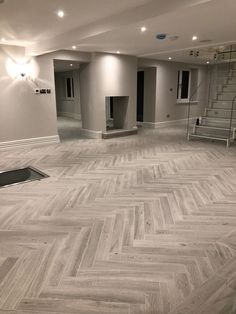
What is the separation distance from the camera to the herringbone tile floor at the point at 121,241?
174cm

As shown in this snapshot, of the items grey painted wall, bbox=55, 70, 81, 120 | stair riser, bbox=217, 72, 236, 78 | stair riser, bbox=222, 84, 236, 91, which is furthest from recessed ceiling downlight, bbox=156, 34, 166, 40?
grey painted wall, bbox=55, 70, 81, 120

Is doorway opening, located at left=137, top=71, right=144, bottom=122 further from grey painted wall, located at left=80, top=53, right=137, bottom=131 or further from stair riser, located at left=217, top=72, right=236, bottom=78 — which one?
stair riser, located at left=217, top=72, right=236, bottom=78

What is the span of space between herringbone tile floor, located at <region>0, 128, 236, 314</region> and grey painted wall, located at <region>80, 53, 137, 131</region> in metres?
3.13

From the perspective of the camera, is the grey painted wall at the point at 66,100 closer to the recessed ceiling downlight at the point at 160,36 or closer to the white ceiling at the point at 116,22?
the white ceiling at the point at 116,22

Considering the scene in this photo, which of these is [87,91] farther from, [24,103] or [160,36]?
[160,36]

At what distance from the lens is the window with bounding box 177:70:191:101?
10.4 m

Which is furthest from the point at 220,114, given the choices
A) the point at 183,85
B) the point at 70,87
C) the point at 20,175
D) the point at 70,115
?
the point at 70,115

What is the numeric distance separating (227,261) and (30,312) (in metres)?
1.60

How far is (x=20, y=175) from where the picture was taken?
182 inches

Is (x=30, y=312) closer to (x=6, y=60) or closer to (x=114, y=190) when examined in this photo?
(x=114, y=190)

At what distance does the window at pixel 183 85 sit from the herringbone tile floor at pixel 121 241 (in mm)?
6524

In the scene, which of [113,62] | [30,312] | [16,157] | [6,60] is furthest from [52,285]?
[113,62]

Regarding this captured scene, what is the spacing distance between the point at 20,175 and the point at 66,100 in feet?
29.2

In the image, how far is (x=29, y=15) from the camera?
11.8 feet
